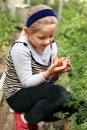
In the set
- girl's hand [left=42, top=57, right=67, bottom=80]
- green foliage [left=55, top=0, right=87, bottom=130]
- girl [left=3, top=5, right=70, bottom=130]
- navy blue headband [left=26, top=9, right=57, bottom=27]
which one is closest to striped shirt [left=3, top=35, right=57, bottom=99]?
girl [left=3, top=5, right=70, bottom=130]

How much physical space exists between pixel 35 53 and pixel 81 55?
2.54 meters

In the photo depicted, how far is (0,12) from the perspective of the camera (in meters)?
10.7

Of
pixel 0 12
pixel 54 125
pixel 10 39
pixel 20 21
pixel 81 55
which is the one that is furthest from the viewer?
pixel 20 21

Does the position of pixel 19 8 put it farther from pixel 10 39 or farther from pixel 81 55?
pixel 81 55

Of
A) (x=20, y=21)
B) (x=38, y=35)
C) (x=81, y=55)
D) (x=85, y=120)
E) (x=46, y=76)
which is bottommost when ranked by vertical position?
(x=20, y=21)

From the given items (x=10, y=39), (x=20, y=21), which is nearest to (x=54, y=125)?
(x=10, y=39)

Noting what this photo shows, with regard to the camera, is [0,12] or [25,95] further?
[0,12]

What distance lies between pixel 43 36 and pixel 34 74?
0.44 metres

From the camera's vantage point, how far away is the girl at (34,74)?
4.48 m

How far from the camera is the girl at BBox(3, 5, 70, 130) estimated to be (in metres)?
4.48

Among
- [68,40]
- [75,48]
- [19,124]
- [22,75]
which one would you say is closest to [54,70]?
[22,75]

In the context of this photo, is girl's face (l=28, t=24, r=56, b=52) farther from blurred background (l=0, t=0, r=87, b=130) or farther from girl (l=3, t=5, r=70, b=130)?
blurred background (l=0, t=0, r=87, b=130)

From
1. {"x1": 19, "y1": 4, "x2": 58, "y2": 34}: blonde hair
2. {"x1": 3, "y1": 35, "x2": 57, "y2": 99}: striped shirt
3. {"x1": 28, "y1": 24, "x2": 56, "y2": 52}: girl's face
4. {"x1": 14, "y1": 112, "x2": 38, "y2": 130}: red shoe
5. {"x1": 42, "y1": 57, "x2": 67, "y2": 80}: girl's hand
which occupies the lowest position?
{"x1": 14, "y1": 112, "x2": 38, "y2": 130}: red shoe

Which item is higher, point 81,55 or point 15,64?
point 15,64
